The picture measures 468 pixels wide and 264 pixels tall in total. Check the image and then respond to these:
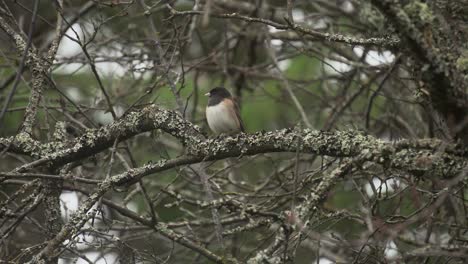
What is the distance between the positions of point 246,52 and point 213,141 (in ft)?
14.7

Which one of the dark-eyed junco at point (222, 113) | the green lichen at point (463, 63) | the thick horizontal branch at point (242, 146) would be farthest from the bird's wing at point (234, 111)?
the green lichen at point (463, 63)

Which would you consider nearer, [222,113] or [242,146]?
[242,146]

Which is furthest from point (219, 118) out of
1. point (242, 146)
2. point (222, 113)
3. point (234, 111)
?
point (242, 146)

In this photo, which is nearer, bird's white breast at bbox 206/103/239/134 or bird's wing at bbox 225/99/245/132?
bird's white breast at bbox 206/103/239/134

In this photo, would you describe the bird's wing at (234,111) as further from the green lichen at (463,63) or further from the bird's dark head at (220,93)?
the green lichen at (463,63)

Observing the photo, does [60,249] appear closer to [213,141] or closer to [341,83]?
[213,141]

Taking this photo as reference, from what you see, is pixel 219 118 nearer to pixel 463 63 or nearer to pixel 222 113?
pixel 222 113

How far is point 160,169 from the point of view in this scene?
3508 mm

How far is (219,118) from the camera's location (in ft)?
20.0

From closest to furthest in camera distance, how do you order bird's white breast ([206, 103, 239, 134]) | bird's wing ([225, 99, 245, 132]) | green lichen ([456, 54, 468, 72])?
green lichen ([456, 54, 468, 72]), bird's white breast ([206, 103, 239, 134]), bird's wing ([225, 99, 245, 132])

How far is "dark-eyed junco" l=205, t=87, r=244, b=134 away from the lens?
240 inches

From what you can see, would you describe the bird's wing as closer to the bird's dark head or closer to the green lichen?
the bird's dark head

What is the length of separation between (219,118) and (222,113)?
59mm

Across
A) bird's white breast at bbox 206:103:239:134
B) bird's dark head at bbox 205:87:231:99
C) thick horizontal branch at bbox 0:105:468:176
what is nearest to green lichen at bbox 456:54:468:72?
thick horizontal branch at bbox 0:105:468:176
